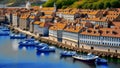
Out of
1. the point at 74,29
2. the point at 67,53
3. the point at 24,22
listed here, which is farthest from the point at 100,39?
the point at 24,22

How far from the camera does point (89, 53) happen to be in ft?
95.3

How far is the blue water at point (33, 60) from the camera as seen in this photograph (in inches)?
1023

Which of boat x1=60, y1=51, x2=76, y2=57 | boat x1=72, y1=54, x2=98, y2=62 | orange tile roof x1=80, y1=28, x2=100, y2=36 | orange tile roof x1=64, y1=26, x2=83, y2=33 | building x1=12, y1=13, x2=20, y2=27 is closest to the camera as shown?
boat x1=72, y1=54, x2=98, y2=62

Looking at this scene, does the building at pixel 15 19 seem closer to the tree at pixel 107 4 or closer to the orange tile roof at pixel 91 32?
the tree at pixel 107 4

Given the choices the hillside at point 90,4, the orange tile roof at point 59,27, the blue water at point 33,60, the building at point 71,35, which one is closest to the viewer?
the blue water at point 33,60

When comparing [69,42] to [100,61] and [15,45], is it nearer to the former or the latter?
[15,45]

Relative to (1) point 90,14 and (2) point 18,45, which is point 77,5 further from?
(2) point 18,45

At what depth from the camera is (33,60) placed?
27.8m

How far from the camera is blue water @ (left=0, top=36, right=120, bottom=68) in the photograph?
1023 inches

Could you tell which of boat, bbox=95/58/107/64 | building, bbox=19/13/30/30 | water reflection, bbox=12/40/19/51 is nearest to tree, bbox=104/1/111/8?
building, bbox=19/13/30/30

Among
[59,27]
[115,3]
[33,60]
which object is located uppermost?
[115,3]

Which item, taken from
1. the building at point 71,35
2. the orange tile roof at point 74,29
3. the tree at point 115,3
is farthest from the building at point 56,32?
the tree at point 115,3

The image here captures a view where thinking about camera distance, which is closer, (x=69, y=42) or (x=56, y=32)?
(x=69, y=42)

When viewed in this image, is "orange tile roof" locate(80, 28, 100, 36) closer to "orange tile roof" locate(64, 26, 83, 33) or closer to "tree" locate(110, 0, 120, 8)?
"orange tile roof" locate(64, 26, 83, 33)
